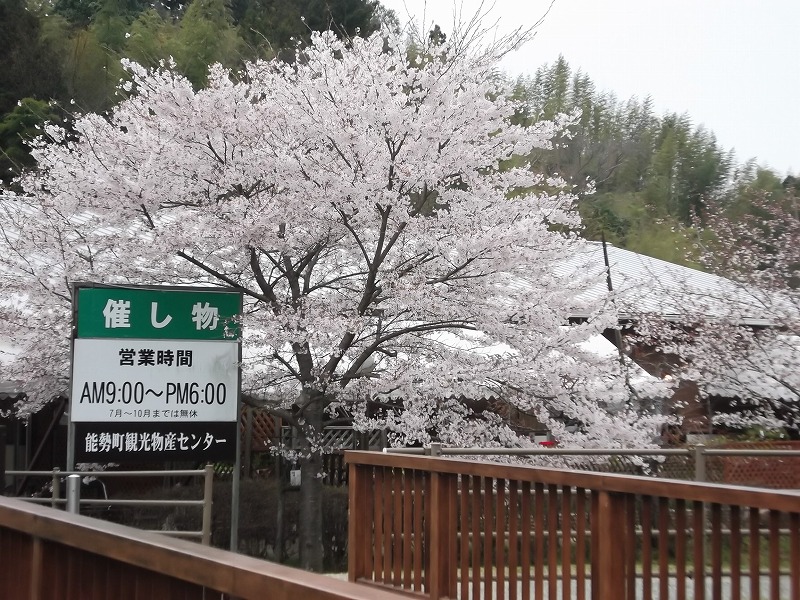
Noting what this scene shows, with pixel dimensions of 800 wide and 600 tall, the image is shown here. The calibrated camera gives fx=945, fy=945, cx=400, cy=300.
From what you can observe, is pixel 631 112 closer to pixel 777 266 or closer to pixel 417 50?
pixel 777 266

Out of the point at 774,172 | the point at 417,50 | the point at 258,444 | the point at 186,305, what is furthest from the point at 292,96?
the point at 774,172

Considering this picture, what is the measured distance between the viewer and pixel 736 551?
3.38 meters

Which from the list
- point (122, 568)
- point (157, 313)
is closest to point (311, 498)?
point (157, 313)

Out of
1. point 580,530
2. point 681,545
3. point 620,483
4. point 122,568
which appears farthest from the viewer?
point 580,530

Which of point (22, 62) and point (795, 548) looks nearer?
point (795, 548)

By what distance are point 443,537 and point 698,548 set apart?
166 cm

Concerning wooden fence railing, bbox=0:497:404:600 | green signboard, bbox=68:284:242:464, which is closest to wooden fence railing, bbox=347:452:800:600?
wooden fence railing, bbox=0:497:404:600

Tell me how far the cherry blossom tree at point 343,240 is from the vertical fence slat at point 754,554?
649 centimetres

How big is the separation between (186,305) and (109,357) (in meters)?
0.90

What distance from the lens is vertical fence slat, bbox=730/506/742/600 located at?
3314 millimetres

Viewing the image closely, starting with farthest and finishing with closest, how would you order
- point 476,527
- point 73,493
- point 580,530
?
point 73,493
point 476,527
point 580,530

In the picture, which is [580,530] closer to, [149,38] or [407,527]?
[407,527]

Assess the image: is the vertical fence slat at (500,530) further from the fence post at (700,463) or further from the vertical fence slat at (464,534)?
the fence post at (700,463)

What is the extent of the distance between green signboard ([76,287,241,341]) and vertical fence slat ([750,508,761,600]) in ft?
22.5
